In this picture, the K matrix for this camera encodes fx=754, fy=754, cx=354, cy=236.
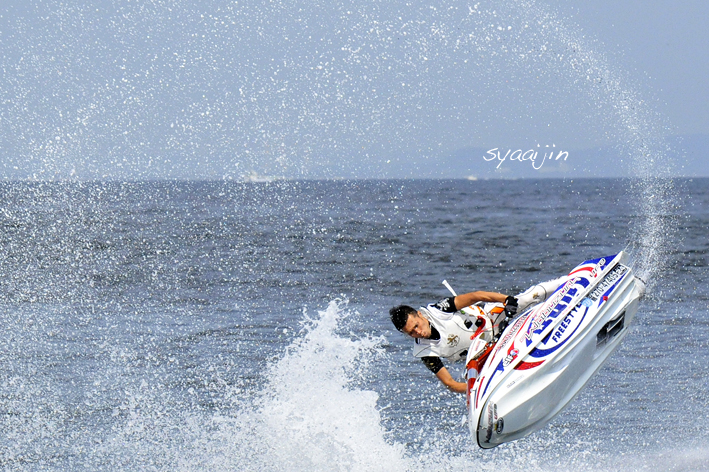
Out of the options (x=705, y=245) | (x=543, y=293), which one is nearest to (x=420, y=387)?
(x=543, y=293)

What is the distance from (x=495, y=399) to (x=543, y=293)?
123 centimetres

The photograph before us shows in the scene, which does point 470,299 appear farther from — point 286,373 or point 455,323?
point 286,373

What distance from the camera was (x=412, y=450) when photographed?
7.72 metres

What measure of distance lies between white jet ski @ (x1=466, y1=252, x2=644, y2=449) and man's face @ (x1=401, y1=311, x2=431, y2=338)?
453 millimetres

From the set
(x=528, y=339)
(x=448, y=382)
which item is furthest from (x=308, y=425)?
(x=528, y=339)

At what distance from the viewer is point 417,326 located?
6.48m

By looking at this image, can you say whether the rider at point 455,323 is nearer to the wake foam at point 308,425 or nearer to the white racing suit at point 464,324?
the white racing suit at point 464,324

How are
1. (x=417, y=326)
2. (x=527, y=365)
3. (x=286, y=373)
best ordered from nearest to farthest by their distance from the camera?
(x=527, y=365) < (x=417, y=326) < (x=286, y=373)

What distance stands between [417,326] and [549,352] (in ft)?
3.66

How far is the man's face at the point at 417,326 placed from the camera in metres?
6.45

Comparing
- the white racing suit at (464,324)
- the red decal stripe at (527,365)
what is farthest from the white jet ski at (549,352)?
the white racing suit at (464,324)

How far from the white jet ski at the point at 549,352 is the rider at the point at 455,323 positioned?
15cm

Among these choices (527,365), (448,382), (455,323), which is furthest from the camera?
(455,323)

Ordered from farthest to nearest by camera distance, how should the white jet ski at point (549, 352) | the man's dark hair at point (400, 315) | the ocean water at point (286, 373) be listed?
the ocean water at point (286, 373) < the man's dark hair at point (400, 315) < the white jet ski at point (549, 352)
